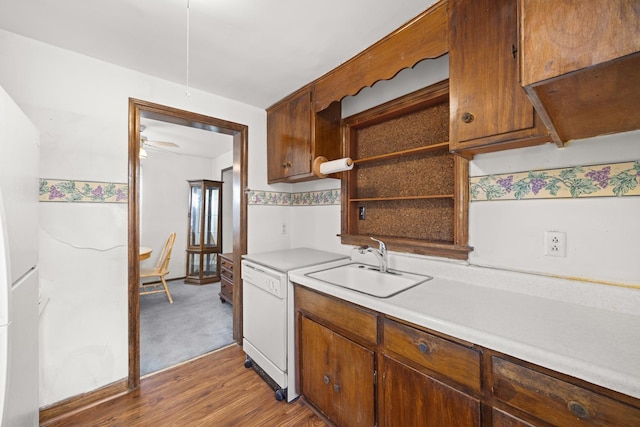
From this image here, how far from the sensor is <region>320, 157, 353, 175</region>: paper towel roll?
1714mm

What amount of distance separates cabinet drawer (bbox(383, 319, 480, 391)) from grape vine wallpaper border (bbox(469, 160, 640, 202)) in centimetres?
79

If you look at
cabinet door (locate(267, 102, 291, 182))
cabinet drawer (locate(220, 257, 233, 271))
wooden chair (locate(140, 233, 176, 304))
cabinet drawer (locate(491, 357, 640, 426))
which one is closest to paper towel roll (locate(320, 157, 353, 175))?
cabinet door (locate(267, 102, 291, 182))

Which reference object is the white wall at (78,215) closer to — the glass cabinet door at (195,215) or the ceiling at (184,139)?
the ceiling at (184,139)

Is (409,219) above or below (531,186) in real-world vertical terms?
below

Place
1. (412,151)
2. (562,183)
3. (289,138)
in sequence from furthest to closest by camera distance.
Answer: (289,138) → (412,151) → (562,183)

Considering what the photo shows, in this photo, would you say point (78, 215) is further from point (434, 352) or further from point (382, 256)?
point (434, 352)

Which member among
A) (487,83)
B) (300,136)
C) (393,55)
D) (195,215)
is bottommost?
(195,215)

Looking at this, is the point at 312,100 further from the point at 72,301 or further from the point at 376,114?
the point at 72,301

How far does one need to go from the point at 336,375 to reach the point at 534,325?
0.95 metres

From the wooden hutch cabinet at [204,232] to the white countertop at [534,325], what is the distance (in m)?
3.83

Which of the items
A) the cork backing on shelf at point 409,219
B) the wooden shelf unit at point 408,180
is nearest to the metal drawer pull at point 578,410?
the wooden shelf unit at point 408,180

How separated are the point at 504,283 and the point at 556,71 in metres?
0.98

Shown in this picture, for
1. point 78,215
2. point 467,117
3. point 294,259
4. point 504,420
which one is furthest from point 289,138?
point 504,420

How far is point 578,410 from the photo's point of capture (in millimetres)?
667
